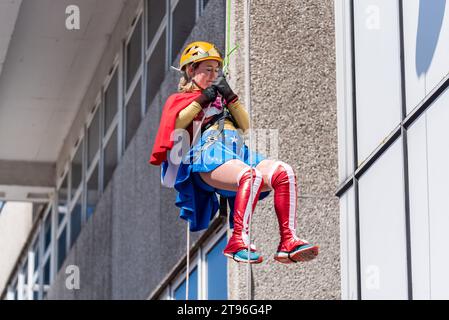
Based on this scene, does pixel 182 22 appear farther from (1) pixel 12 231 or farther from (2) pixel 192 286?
(1) pixel 12 231

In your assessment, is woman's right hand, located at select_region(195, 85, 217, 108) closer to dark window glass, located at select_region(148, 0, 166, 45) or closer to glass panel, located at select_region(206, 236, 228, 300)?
glass panel, located at select_region(206, 236, 228, 300)

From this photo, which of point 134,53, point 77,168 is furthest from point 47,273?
point 134,53

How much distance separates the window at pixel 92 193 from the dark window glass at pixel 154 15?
453cm

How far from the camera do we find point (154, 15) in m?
23.0

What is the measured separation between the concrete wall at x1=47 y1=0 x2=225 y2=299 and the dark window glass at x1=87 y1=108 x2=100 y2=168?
109 cm

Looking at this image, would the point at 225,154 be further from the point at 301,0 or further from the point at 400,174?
the point at 301,0

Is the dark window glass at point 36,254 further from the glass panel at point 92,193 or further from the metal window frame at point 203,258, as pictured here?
the metal window frame at point 203,258

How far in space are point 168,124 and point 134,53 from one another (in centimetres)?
1403

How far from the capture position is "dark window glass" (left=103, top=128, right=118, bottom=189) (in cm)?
2547

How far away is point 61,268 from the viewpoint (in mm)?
30250

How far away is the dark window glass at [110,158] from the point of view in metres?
25.5

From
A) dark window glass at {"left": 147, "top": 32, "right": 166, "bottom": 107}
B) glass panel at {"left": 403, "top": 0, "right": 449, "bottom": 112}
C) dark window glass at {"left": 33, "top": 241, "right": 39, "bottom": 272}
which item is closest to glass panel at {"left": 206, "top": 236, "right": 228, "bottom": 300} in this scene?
glass panel at {"left": 403, "top": 0, "right": 449, "bottom": 112}

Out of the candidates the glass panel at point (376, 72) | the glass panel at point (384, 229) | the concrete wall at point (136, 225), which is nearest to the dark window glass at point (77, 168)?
the concrete wall at point (136, 225)

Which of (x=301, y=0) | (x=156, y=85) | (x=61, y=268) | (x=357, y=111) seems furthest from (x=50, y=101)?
(x=357, y=111)
